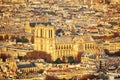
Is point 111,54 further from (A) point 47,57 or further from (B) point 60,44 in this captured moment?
(A) point 47,57

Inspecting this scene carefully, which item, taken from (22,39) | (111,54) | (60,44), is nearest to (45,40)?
(60,44)

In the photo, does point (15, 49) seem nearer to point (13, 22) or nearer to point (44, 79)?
point (44, 79)

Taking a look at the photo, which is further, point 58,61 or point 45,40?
point 45,40

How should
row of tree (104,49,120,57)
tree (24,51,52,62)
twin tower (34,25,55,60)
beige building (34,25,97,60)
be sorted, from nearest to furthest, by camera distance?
tree (24,51,52,62)
row of tree (104,49,120,57)
beige building (34,25,97,60)
twin tower (34,25,55,60)

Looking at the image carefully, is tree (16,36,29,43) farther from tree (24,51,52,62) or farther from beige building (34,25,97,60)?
tree (24,51,52,62)

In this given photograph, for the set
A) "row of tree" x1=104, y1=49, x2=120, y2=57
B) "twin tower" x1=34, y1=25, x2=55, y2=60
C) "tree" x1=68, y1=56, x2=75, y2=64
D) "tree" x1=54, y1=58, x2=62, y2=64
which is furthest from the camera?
"twin tower" x1=34, y1=25, x2=55, y2=60

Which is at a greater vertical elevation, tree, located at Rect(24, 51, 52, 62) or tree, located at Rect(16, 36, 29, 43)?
tree, located at Rect(24, 51, 52, 62)

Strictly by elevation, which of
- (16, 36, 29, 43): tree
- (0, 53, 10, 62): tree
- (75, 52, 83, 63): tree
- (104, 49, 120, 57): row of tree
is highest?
(0, 53, 10, 62): tree

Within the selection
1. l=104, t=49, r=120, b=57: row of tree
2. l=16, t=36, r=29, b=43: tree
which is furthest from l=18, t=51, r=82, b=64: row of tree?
l=16, t=36, r=29, b=43: tree

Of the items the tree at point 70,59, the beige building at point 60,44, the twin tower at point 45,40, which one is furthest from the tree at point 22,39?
the tree at point 70,59

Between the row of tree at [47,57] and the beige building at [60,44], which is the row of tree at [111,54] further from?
the row of tree at [47,57]
